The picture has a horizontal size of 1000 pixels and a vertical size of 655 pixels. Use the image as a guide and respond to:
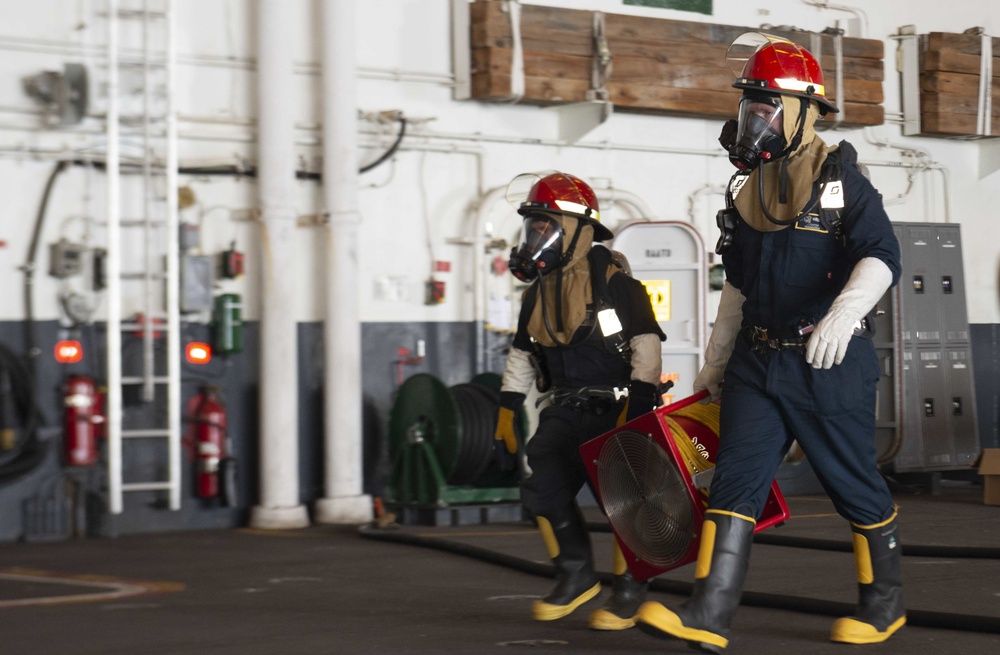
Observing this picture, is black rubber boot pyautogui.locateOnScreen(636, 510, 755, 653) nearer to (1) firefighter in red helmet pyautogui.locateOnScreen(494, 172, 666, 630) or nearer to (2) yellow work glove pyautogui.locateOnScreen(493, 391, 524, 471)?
(1) firefighter in red helmet pyautogui.locateOnScreen(494, 172, 666, 630)

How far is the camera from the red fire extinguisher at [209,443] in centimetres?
995

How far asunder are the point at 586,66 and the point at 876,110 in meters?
3.15

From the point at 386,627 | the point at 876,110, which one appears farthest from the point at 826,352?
the point at 876,110

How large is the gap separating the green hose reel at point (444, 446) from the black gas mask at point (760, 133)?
5.21 m

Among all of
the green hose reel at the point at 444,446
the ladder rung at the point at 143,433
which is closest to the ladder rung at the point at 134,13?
the ladder rung at the point at 143,433

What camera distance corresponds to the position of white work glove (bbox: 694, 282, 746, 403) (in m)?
5.28

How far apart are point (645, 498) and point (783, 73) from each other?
1705 millimetres

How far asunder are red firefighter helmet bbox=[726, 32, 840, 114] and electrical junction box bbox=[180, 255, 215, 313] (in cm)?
578

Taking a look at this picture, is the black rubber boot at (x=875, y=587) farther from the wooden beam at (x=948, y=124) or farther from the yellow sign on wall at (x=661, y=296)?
the wooden beam at (x=948, y=124)

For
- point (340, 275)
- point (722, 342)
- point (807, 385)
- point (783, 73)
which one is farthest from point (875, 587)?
point (340, 275)

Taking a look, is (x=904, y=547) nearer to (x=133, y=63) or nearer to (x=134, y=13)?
(x=133, y=63)

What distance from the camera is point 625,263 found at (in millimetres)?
6062

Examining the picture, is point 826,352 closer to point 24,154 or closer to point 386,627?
point 386,627

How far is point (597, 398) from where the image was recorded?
5730mm
